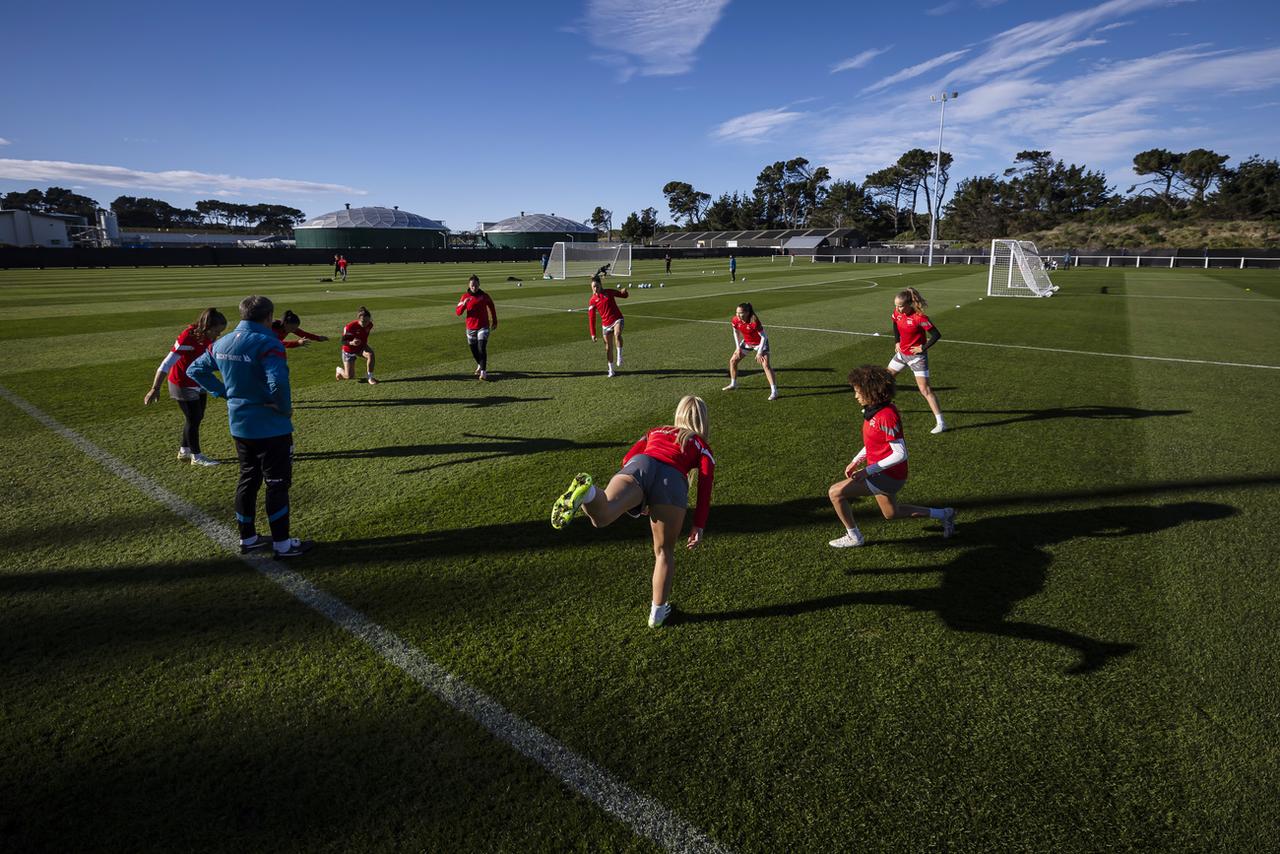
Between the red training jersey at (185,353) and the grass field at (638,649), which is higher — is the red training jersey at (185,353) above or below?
above

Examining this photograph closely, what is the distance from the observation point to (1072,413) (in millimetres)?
9914

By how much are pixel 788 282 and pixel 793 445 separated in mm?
32901

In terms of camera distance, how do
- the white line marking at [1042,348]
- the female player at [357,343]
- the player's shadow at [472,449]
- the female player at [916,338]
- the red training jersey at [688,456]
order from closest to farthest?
the red training jersey at [688,456] < the player's shadow at [472,449] < the female player at [916,338] < the female player at [357,343] < the white line marking at [1042,348]

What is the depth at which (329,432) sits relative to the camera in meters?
9.13

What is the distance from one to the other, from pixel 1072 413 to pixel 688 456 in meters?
8.47

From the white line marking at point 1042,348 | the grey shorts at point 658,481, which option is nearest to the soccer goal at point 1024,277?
Answer: the white line marking at point 1042,348

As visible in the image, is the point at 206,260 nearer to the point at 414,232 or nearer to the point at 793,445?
the point at 414,232

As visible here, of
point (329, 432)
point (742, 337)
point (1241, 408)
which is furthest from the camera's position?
point (742, 337)

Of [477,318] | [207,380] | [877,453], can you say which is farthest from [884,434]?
[477,318]

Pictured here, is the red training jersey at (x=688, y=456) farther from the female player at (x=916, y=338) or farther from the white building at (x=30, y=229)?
the white building at (x=30, y=229)

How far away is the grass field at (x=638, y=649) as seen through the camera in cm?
301

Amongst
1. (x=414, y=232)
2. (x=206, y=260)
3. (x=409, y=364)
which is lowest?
(x=409, y=364)

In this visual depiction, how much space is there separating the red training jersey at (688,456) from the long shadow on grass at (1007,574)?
3.02 feet

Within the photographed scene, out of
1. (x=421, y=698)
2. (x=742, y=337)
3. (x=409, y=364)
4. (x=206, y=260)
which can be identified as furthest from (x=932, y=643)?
(x=206, y=260)
